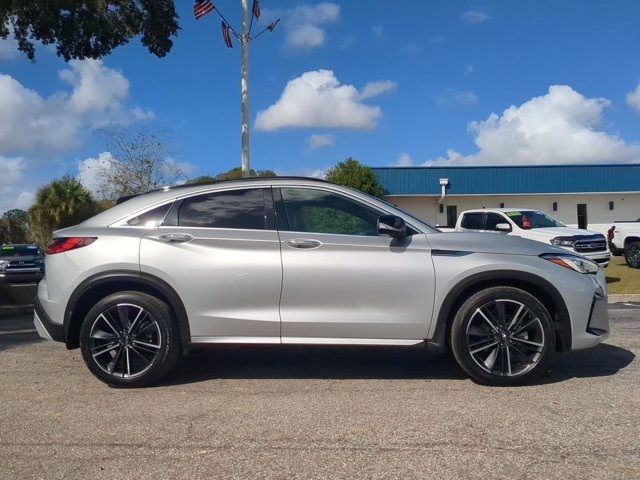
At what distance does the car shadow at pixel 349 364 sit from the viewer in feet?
17.7

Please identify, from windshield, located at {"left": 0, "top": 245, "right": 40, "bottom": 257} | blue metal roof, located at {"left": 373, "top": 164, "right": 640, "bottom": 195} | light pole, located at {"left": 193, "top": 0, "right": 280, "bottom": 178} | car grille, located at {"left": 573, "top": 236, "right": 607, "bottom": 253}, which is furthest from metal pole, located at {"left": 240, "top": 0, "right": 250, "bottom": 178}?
→ blue metal roof, located at {"left": 373, "top": 164, "right": 640, "bottom": 195}

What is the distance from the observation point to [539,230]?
1356 cm

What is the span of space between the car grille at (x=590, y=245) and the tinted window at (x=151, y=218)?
1008cm

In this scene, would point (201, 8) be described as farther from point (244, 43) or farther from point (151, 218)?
point (151, 218)

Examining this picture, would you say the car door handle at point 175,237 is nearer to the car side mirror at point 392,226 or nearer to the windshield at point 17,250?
the car side mirror at point 392,226

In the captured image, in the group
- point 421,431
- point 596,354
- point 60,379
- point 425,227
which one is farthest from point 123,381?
point 596,354

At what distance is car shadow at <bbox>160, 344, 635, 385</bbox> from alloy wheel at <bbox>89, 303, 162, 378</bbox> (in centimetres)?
42

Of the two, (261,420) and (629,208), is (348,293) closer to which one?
(261,420)

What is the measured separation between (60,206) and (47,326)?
57.6 feet

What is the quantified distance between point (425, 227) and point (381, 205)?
1.44ft

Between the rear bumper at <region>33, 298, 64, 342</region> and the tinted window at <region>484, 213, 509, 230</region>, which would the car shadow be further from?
the tinted window at <region>484, 213, 509, 230</region>

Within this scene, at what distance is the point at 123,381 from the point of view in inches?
199

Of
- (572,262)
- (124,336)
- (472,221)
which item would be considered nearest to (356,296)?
(572,262)

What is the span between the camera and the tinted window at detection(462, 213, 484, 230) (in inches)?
600
